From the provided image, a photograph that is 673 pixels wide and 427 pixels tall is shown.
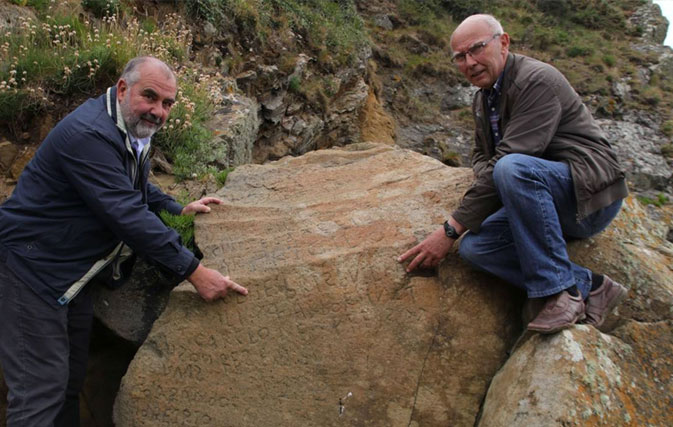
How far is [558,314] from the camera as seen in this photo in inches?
112

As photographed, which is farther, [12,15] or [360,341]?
[12,15]

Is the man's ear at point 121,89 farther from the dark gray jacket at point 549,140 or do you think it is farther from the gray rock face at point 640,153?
the gray rock face at point 640,153

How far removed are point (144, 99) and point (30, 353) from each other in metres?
1.58

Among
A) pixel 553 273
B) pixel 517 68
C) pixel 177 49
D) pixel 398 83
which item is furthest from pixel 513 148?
pixel 398 83

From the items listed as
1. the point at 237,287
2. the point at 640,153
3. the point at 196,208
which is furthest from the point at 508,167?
the point at 640,153

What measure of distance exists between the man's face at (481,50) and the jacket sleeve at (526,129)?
22cm

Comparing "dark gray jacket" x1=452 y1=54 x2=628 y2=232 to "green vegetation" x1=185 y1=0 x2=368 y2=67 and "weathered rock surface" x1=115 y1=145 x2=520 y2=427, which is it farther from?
"green vegetation" x1=185 y1=0 x2=368 y2=67

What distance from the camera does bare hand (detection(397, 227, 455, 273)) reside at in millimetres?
3275

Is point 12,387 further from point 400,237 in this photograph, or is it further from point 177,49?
point 177,49

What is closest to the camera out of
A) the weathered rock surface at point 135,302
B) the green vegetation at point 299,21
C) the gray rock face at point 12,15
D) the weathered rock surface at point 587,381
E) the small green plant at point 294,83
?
the weathered rock surface at point 587,381

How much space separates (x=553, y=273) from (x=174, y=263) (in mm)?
2146

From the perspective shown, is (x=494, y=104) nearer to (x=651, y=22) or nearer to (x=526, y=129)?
(x=526, y=129)

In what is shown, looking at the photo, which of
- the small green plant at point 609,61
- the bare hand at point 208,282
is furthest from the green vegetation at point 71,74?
the small green plant at point 609,61

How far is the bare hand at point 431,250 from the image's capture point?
328cm
